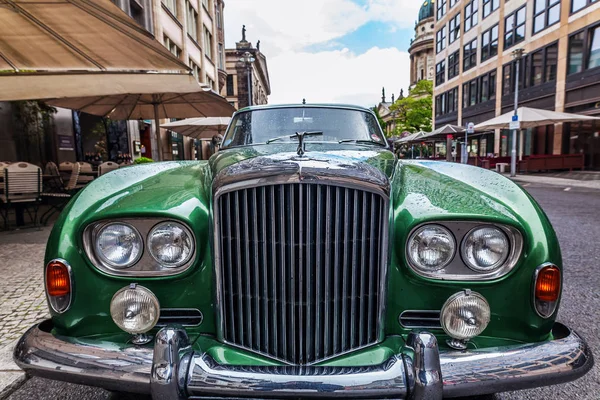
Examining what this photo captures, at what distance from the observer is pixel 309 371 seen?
1.41 m

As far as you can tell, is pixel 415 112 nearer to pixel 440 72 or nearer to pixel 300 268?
pixel 440 72

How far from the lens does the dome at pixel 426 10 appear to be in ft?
238

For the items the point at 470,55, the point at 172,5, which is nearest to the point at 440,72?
the point at 470,55

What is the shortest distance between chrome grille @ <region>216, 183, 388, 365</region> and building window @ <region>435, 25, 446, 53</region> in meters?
40.4

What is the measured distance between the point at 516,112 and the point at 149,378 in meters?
18.7

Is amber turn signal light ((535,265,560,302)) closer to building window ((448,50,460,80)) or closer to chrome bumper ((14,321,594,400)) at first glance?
chrome bumper ((14,321,594,400))

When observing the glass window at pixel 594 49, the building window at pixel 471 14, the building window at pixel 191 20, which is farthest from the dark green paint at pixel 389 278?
the building window at pixel 471 14

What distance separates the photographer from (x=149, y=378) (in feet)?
4.57

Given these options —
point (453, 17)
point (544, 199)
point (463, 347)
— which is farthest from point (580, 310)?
point (453, 17)

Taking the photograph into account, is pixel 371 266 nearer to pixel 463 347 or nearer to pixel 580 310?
pixel 463 347

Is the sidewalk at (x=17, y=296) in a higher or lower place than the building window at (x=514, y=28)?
lower

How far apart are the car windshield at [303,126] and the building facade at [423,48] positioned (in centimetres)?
6920

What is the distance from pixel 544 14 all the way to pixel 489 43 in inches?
246

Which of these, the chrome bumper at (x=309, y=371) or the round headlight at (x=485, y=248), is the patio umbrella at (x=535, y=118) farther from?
the chrome bumper at (x=309, y=371)
